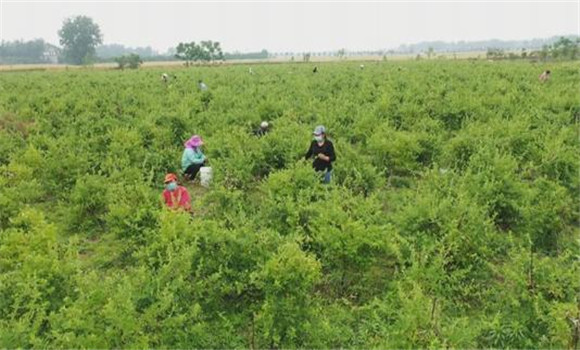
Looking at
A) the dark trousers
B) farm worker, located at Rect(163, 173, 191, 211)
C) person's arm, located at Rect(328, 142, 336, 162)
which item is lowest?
the dark trousers

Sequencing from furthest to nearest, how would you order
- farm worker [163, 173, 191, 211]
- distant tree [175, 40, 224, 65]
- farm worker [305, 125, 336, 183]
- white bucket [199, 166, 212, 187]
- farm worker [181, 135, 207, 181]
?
distant tree [175, 40, 224, 65] < farm worker [181, 135, 207, 181] < white bucket [199, 166, 212, 187] < farm worker [305, 125, 336, 183] < farm worker [163, 173, 191, 211]

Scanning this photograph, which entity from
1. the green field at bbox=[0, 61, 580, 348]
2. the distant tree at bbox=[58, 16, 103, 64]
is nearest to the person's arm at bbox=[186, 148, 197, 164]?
the green field at bbox=[0, 61, 580, 348]

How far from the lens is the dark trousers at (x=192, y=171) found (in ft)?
36.2

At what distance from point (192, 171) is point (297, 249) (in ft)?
20.5

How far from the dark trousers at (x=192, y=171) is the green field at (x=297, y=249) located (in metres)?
0.41

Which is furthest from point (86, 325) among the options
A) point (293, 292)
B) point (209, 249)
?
point (293, 292)

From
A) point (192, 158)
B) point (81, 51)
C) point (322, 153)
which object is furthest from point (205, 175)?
point (81, 51)

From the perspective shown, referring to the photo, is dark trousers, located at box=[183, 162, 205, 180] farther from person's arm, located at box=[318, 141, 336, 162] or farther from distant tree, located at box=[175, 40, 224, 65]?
distant tree, located at box=[175, 40, 224, 65]

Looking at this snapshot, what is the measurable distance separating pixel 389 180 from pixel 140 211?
5395 millimetres

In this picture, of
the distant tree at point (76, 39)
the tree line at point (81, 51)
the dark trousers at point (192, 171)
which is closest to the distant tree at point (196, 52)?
the tree line at point (81, 51)

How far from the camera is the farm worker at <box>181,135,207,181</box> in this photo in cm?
1091

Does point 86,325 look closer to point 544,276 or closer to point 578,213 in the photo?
point 544,276

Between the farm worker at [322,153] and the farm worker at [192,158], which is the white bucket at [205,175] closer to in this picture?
the farm worker at [192,158]

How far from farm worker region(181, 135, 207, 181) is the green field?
16.1 inches
